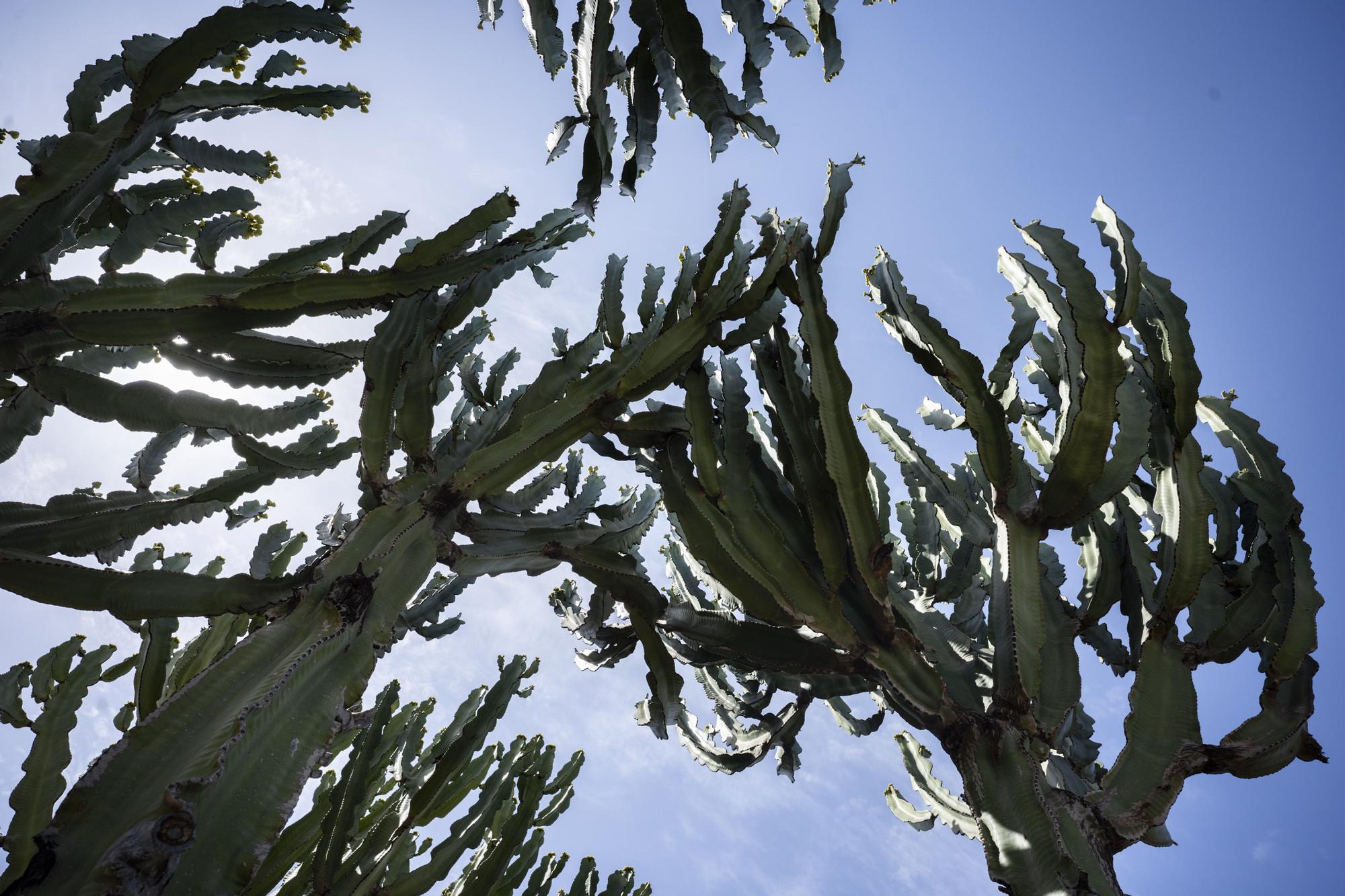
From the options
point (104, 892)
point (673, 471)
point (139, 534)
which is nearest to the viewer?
point (104, 892)

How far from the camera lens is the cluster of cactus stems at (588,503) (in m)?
1.90

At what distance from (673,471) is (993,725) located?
110 cm

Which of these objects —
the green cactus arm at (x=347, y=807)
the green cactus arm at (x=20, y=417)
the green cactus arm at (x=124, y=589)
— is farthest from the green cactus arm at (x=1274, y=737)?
the green cactus arm at (x=20, y=417)

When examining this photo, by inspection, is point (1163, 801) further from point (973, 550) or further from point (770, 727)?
point (770, 727)

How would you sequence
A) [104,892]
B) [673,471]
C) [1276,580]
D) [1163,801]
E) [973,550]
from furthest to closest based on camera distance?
[973,550] < [673,471] < [1276,580] < [1163,801] < [104,892]

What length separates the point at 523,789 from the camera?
2482 mm

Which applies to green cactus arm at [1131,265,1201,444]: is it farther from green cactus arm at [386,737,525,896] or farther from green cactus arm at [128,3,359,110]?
green cactus arm at [128,3,359,110]

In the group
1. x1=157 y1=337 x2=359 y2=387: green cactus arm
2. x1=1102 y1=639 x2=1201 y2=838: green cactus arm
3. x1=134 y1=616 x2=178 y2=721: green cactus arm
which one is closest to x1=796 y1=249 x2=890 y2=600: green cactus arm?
x1=1102 y1=639 x2=1201 y2=838: green cactus arm

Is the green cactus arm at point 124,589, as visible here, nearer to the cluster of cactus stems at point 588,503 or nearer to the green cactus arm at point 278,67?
the cluster of cactus stems at point 588,503

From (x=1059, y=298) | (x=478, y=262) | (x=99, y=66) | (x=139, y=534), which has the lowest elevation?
(x=139, y=534)

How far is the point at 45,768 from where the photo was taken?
192 centimetres

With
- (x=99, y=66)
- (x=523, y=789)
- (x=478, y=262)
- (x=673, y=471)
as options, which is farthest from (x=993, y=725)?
(x=99, y=66)

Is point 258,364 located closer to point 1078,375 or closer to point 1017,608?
point 1017,608

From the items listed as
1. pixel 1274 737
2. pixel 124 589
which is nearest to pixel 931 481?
pixel 1274 737
